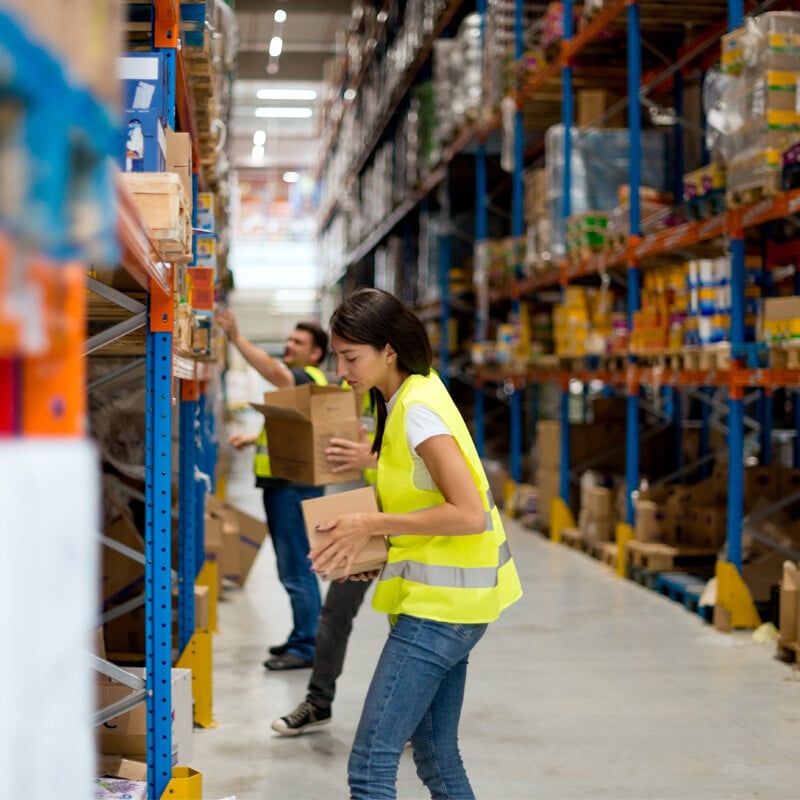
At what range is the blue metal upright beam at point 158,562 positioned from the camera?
3.20 meters

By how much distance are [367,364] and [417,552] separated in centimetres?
48

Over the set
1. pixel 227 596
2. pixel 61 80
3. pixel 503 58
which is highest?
pixel 503 58

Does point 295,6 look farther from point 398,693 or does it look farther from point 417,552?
point 398,693

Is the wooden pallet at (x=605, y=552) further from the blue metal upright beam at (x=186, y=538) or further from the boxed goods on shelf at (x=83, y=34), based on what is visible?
the boxed goods on shelf at (x=83, y=34)

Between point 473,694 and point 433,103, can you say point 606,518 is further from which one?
point 433,103

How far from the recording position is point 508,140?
1064 centimetres

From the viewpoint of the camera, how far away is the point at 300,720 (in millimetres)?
4594

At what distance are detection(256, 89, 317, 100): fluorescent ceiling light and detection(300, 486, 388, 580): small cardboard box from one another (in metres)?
30.7

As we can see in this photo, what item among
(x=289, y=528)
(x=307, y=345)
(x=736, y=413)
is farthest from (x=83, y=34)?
(x=736, y=413)

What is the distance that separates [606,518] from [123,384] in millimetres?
4897

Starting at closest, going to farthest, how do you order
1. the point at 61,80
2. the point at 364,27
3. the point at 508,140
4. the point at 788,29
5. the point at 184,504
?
the point at 61,80, the point at 184,504, the point at 788,29, the point at 508,140, the point at 364,27

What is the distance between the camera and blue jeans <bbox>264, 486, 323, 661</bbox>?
18.3ft

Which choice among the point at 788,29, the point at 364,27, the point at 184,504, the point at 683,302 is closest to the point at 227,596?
the point at 184,504

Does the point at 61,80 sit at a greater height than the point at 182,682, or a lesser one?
greater
